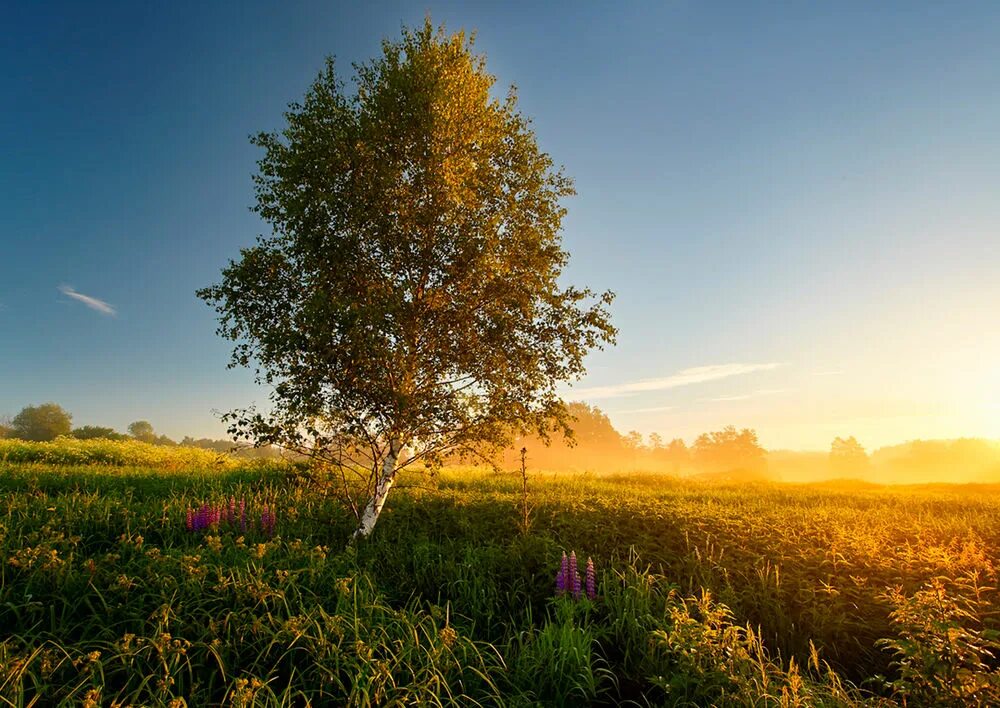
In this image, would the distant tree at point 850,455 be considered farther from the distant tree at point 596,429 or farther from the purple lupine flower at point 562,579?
the purple lupine flower at point 562,579

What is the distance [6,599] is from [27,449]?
65.0 feet

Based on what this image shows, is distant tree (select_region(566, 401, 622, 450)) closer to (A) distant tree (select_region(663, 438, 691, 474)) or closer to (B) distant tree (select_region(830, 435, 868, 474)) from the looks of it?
(A) distant tree (select_region(663, 438, 691, 474))

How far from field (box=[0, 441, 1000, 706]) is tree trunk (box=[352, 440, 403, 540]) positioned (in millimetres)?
318

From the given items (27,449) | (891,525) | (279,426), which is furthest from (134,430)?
(891,525)

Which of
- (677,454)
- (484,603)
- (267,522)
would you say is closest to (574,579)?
(484,603)

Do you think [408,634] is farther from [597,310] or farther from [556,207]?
[556,207]

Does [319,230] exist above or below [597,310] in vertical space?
above

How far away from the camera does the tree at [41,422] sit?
3027 inches

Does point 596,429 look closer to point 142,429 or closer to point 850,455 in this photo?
point 850,455

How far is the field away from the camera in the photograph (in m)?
3.99

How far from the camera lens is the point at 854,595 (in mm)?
6953

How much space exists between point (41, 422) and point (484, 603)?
4240 inches

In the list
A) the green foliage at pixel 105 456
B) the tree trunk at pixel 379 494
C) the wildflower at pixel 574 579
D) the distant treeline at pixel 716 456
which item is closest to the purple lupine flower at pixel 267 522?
the tree trunk at pixel 379 494

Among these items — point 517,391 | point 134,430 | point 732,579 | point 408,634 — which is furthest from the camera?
point 134,430
